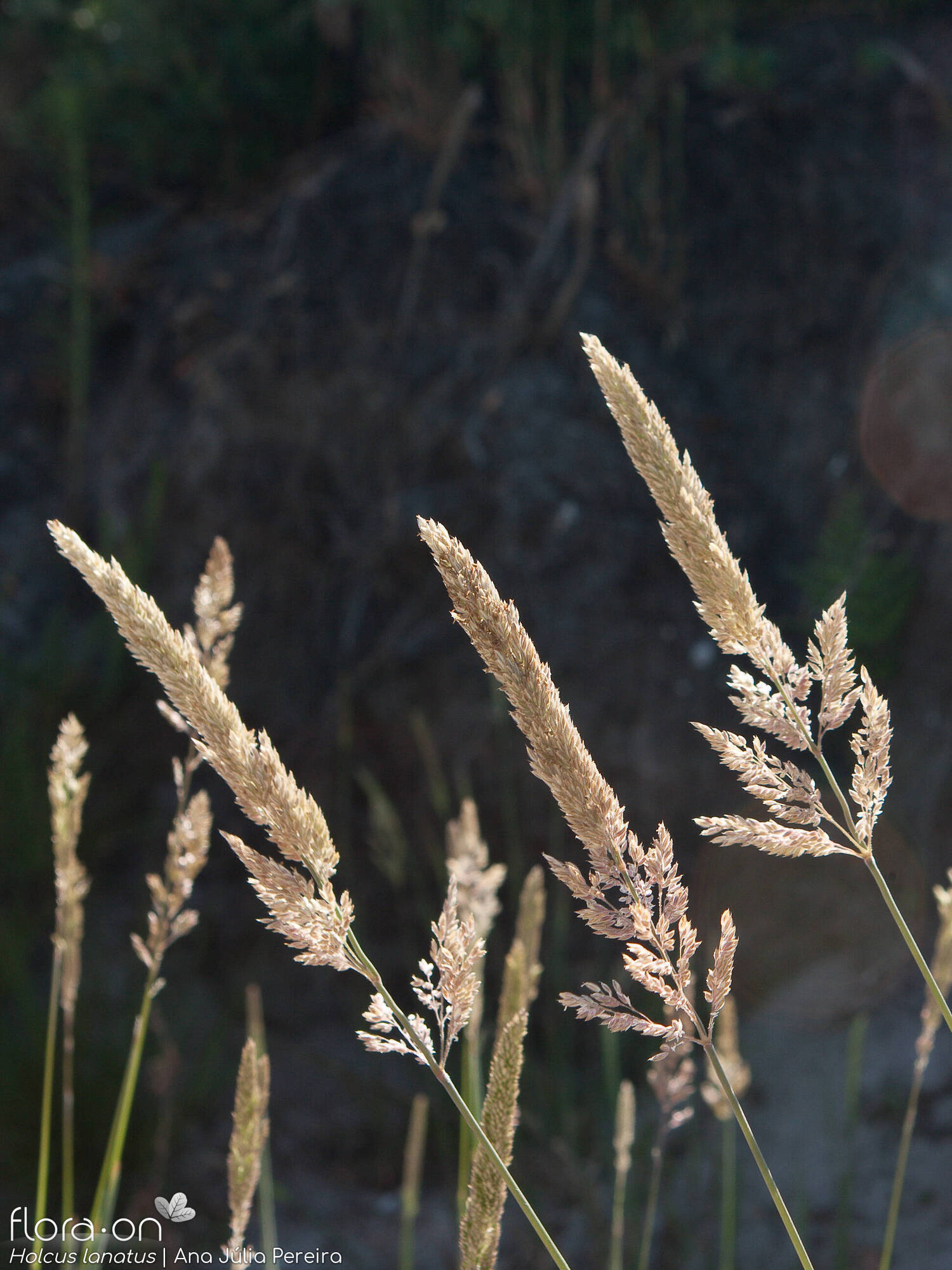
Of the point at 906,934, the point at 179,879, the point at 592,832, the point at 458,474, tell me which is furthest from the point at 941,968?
the point at 458,474

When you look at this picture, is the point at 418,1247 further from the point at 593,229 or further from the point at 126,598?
the point at 593,229

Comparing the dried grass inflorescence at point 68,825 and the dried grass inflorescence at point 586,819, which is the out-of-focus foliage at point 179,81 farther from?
the dried grass inflorescence at point 586,819

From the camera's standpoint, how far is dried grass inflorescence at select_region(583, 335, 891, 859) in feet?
1.50

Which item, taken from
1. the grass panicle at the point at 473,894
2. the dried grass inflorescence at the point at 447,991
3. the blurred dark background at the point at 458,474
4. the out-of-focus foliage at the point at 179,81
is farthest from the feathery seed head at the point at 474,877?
the out-of-focus foliage at the point at 179,81

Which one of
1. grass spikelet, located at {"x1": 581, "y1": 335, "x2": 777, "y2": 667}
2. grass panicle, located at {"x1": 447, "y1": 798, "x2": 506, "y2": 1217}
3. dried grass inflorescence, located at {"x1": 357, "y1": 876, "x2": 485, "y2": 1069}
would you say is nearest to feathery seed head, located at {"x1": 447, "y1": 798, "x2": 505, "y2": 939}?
grass panicle, located at {"x1": 447, "y1": 798, "x2": 506, "y2": 1217}

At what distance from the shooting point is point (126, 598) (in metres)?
0.43

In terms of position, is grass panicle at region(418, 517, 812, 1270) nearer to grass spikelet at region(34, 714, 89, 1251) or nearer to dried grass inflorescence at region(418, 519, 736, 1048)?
dried grass inflorescence at region(418, 519, 736, 1048)

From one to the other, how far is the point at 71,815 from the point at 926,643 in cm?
211

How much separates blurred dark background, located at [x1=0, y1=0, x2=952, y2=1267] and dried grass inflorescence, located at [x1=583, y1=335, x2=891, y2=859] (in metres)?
1.63

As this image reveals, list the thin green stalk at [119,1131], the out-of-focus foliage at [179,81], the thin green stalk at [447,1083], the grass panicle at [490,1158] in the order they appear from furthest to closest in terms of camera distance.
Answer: the out-of-focus foliage at [179,81] → the thin green stalk at [119,1131] → the grass panicle at [490,1158] → the thin green stalk at [447,1083]

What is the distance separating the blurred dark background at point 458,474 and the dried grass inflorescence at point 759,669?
163 cm

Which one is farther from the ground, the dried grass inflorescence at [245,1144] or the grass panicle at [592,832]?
the grass panicle at [592,832]

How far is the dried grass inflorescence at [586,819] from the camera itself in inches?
17.6

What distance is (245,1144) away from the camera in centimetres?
65
